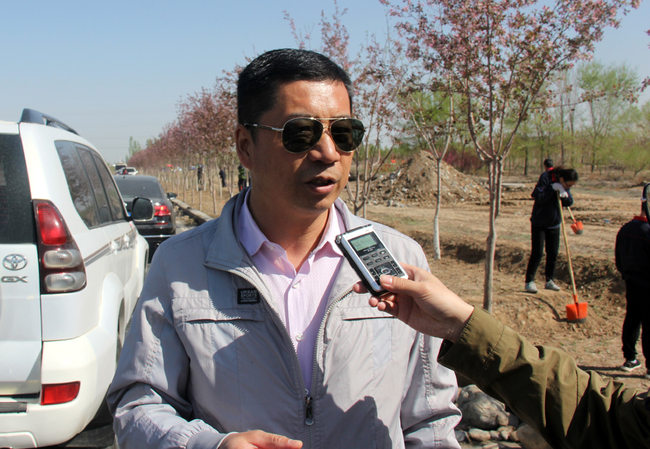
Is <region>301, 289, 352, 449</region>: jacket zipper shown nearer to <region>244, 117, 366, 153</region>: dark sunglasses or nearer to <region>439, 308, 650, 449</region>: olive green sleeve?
<region>439, 308, 650, 449</region>: olive green sleeve

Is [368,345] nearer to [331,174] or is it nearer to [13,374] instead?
[331,174]

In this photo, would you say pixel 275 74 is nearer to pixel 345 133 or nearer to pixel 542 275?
pixel 345 133

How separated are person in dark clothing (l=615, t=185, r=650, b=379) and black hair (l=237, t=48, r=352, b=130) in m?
4.44

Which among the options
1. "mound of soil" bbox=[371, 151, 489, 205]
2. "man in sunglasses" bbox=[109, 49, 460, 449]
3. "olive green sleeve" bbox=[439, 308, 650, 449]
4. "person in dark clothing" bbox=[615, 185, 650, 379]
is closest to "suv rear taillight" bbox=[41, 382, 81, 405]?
"man in sunglasses" bbox=[109, 49, 460, 449]

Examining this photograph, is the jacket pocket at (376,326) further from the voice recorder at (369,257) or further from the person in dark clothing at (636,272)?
the person in dark clothing at (636,272)

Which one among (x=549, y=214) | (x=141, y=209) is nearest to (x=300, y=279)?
(x=141, y=209)

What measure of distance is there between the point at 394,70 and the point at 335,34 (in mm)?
1627

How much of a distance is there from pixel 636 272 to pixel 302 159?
15.5 feet

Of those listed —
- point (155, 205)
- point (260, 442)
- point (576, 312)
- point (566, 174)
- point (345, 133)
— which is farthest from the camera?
point (155, 205)

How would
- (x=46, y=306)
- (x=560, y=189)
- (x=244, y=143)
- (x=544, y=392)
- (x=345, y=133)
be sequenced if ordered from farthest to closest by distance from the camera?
(x=560, y=189), (x=46, y=306), (x=244, y=143), (x=345, y=133), (x=544, y=392)

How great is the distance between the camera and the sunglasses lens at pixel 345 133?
1636 millimetres

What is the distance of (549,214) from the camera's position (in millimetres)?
7633

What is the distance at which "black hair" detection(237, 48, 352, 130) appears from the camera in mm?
1602

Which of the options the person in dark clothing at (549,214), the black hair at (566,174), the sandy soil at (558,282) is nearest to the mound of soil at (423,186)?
the sandy soil at (558,282)
